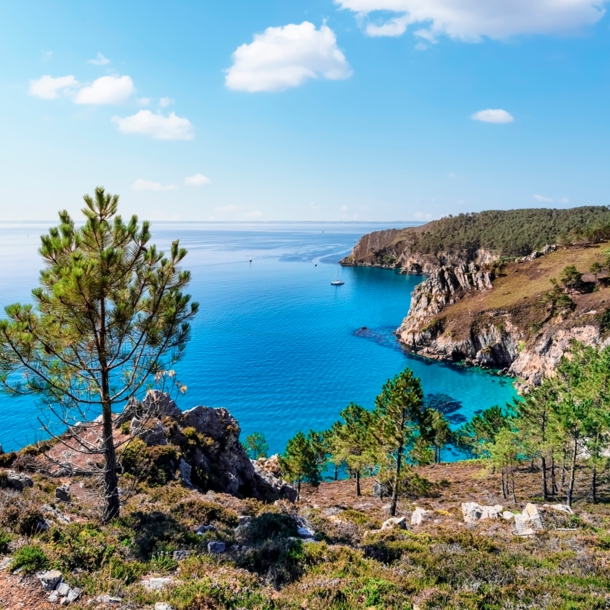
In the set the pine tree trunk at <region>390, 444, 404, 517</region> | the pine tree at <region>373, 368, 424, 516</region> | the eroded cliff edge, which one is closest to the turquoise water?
the eroded cliff edge

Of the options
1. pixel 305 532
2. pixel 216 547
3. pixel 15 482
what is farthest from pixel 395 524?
pixel 15 482

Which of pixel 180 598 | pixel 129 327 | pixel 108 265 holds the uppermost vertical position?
pixel 108 265

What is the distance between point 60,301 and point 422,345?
3342 inches

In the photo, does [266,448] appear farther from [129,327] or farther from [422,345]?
[422,345]

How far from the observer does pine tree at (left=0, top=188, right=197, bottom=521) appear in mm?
11250

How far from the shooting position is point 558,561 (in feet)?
45.1

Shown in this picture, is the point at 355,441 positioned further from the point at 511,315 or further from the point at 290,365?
the point at 511,315

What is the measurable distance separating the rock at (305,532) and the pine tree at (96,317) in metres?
7.22

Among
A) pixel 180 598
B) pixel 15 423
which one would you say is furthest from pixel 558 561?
pixel 15 423

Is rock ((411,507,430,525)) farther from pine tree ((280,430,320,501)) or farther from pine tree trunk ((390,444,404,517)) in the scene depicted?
pine tree ((280,430,320,501))

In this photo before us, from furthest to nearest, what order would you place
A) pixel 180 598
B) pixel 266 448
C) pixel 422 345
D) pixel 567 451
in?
pixel 422 345 < pixel 266 448 < pixel 567 451 < pixel 180 598

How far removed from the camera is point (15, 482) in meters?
15.0

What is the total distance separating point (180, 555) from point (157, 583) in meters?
1.97

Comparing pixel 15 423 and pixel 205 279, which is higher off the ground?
pixel 205 279
